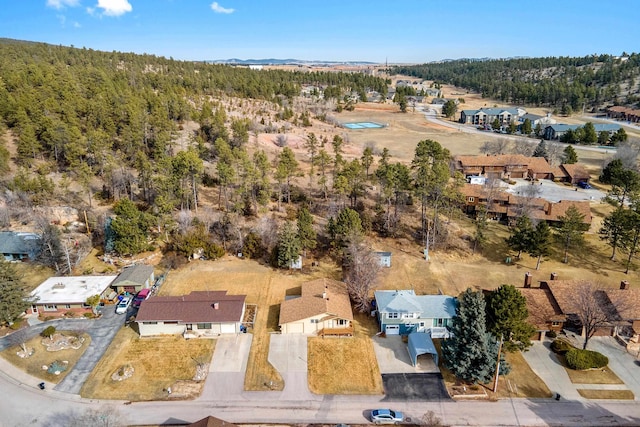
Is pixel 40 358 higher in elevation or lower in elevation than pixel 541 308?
lower

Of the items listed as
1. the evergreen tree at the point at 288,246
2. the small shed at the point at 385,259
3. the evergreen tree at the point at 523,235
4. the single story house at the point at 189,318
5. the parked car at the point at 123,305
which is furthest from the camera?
the small shed at the point at 385,259

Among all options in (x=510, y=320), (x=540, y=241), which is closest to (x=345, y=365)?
(x=510, y=320)

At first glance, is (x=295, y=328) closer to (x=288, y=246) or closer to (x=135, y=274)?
(x=288, y=246)

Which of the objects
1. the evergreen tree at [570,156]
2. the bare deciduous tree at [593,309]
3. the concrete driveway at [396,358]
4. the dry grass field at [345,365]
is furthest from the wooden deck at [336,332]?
the evergreen tree at [570,156]

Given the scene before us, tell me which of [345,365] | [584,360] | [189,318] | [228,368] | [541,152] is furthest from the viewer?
[541,152]

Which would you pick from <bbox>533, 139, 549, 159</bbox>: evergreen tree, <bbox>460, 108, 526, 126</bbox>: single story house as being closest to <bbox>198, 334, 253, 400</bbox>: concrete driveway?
<bbox>533, 139, 549, 159</bbox>: evergreen tree

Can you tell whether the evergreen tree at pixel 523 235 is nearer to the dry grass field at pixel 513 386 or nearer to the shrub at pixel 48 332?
the dry grass field at pixel 513 386

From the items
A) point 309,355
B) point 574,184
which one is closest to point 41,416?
point 309,355
